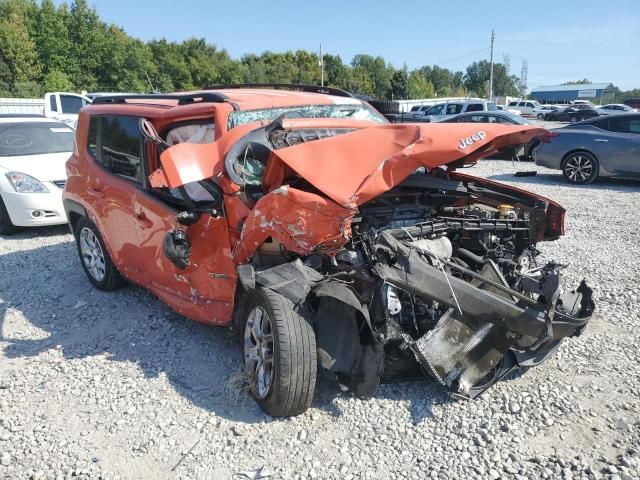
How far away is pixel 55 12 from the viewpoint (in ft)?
164

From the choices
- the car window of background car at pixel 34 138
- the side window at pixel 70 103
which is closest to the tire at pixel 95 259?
the car window of background car at pixel 34 138

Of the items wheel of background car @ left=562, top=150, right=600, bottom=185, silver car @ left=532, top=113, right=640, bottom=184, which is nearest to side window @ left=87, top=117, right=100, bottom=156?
silver car @ left=532, top=113, right=640, bottom=184

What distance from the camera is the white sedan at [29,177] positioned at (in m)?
7.18

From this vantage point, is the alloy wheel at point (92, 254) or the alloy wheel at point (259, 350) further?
the alloy wheel at point (92, 254)

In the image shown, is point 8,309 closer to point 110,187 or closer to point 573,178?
point 110,187

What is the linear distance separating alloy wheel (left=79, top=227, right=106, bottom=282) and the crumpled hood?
2829mm

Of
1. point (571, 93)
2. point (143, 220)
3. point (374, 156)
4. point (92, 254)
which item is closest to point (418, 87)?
point (571, 93)

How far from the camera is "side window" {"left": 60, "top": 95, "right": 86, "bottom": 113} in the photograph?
15.9 m

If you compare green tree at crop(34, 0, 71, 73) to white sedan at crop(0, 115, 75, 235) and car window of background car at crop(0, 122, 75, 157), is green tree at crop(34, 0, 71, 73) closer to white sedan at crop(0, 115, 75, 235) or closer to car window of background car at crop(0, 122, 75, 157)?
car window of background car at crop(0, 122, 75, 157)

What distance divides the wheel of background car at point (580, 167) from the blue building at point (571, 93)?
287 ft

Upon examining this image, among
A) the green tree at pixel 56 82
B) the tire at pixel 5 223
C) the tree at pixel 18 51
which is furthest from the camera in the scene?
the green tree at pixel 56 82

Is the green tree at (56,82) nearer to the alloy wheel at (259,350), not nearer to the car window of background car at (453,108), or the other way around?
the car window of background car at (453,108)

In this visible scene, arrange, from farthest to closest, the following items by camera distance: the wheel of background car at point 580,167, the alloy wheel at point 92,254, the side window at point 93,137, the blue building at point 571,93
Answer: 1. the blue building at point 571,93
2. the wheel of background car at point 580,167
3. the alloy wheel at point 92,254
4. the side window at point 93,137

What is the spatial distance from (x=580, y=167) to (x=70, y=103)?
14.4m
